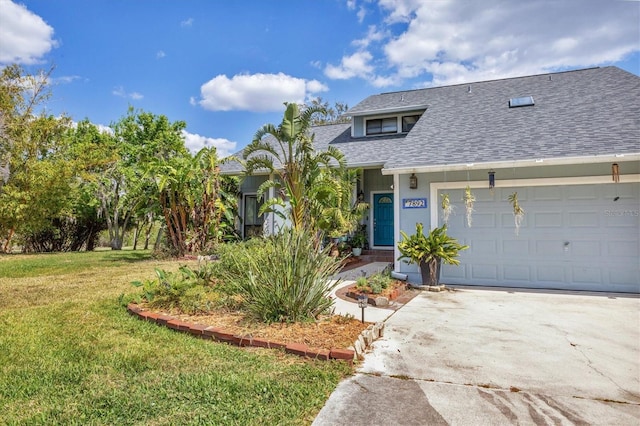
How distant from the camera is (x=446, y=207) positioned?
8172 millimetres

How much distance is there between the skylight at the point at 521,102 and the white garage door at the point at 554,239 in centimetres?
380

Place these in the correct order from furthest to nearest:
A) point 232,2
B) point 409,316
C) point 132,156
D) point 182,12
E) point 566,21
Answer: point 132,156 → point 182,12 → point 232,2 → point 566,21 → point 409,316

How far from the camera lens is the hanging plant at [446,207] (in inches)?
321

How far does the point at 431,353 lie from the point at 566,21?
8793mm

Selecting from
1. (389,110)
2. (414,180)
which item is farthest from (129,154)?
(414,180)

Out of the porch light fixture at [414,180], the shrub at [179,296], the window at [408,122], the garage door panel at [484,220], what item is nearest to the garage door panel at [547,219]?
the garage door panel at [484,220]

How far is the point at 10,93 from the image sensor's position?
51.1 feet

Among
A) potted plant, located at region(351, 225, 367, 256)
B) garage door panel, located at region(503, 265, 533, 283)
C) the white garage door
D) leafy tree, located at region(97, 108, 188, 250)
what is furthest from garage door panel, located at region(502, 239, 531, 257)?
leafy tree, located at region(97, 108, 188, 250)

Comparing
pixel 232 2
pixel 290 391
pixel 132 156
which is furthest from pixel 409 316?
pixel 132 156

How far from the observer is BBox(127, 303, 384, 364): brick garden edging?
142 inches

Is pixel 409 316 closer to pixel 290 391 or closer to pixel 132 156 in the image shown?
pixel 290 391

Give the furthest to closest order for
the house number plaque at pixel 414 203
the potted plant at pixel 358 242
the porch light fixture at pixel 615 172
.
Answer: the potted plant at pixel 358 242 → the house number plaque at pixel 414 203 → the porch light fixture at pixel 615 172

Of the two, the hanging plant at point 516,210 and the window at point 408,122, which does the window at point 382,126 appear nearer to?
the window at point 408,122

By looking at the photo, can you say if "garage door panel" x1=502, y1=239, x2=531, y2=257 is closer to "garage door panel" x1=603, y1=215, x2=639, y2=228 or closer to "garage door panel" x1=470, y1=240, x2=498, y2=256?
"garage door panel" x1=470, y1=240, x2=498, y2=256
